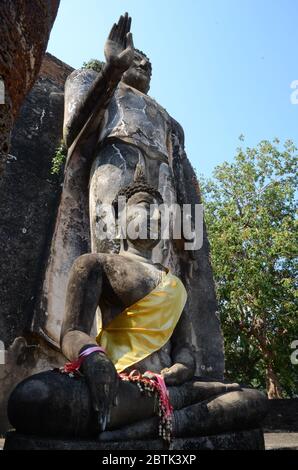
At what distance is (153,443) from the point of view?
2227 millimetres

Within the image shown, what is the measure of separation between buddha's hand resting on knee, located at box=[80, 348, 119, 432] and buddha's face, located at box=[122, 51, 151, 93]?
3547mm

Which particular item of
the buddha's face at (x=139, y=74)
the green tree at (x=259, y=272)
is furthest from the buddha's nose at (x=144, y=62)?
the green tree at (x=259, y=272)

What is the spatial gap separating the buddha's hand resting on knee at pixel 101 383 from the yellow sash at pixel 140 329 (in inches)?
15.9

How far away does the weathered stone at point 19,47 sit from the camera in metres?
1.70

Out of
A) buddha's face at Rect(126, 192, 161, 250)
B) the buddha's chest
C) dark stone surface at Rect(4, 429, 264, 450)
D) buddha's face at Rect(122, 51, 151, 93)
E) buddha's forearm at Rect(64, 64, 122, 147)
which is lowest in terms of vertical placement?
dark stone surface at Rect(4, 429, 264, 450)

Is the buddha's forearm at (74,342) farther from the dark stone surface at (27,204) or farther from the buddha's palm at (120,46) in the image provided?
the buddha's palm at (120,46)

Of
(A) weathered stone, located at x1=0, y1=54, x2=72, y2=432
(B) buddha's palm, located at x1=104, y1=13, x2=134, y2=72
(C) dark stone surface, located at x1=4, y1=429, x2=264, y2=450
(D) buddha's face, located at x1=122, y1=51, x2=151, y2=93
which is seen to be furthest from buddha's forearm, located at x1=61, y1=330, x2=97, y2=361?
(D) buddha's face, located at x1=122, y1=51, x2=151, y2=93

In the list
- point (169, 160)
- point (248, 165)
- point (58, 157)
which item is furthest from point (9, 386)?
point (248, 165)

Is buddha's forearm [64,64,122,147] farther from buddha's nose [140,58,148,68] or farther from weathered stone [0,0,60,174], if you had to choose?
weathered stone [0,0,60,174]

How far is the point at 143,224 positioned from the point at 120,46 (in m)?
1.77

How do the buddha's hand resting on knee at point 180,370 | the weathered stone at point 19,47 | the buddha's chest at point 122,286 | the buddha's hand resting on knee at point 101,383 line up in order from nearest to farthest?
1. the weathered stone at point 19,47
2. the buddha's hand resting on knee at point 101,383
3. the buddha's hand resting on knee at point 180,370
4. the buddha's chest at point 122,286

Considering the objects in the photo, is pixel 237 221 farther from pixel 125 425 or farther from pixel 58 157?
pixel 125 425

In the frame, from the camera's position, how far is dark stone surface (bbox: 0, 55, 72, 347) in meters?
3.74
